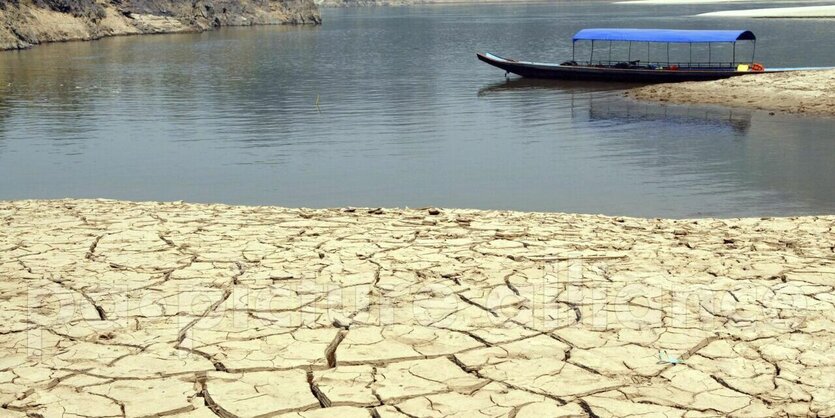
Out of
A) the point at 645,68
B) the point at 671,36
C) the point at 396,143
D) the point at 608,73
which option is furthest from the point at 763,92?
the point at 396,143

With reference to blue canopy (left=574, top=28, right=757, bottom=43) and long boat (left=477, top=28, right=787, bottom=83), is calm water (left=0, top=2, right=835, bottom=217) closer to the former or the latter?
long boat (left=477, top=28, right=787, bottom=83)

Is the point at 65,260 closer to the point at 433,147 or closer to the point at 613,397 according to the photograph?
the point at 613,397

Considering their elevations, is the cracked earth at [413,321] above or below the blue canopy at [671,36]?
below

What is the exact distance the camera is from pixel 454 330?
679 cm

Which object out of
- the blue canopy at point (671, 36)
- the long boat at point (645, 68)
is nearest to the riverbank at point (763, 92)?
the long boat at point (645, 68)

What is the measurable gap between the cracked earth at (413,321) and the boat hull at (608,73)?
74.4 feet

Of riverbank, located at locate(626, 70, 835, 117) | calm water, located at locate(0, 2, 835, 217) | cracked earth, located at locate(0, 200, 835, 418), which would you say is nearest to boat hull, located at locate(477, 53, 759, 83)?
calm water, located at locate(0, 2, 835, 217)

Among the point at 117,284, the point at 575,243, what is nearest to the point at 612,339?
the point at 575,243

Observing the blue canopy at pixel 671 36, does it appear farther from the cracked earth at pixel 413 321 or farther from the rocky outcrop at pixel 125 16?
the rocky outcrop at pixel 125 16

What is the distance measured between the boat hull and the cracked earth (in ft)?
74.4

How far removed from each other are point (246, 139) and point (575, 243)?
14.5 metres

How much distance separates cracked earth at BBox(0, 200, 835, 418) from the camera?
225 inches

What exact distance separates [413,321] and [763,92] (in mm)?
23670

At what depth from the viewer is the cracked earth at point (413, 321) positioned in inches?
225
